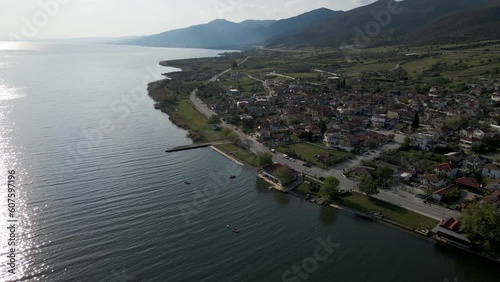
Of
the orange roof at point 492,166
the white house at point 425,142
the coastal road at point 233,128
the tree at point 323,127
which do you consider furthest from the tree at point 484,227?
the tree at point 323,127

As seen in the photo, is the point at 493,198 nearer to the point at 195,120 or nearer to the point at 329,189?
the point at 329,189

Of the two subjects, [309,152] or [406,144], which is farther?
[406,144]

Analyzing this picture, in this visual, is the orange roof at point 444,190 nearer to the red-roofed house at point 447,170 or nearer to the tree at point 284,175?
the red-roofed house at point 447,170

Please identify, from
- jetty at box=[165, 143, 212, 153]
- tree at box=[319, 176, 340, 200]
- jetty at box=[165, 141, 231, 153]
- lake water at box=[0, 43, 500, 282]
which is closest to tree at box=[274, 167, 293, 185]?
lake water at box=[0, 43, 500, 282]

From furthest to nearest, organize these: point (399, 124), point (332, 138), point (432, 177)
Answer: point (399, 124), point (332, 138), point (432, 177)

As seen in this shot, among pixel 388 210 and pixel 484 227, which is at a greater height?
pixel 484 227

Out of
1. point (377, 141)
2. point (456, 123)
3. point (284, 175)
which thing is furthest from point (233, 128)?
point (456, 123)

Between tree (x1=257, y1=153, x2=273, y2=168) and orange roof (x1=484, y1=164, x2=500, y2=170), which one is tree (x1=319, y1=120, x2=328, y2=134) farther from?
orange roof (x1=484, y1=164, x2=500, y2=170)
